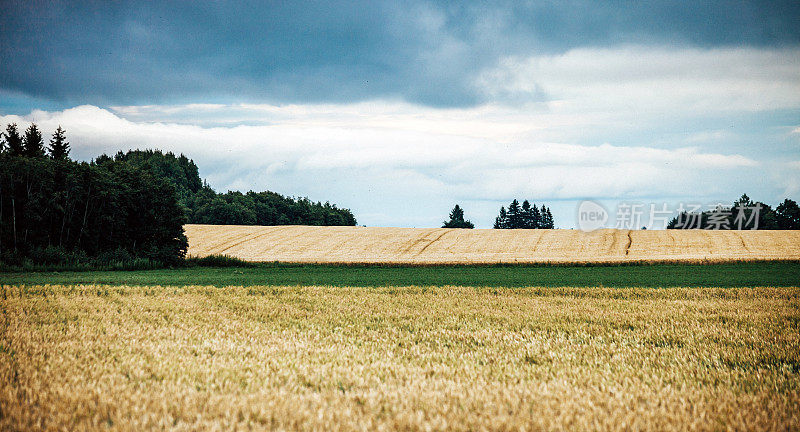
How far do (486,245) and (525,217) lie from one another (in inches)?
4094

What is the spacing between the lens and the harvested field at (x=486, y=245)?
41.0 meters

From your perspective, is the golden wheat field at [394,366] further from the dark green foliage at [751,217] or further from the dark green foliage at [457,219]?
the dark green foliage at [457,219]

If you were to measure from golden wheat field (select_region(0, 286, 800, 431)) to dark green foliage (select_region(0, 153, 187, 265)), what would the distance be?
83.8 feet

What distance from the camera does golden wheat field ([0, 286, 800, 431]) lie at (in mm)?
5871

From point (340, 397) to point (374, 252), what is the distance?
129ft

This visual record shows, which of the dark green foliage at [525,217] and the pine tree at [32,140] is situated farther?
the dark green foliage at [525,217]

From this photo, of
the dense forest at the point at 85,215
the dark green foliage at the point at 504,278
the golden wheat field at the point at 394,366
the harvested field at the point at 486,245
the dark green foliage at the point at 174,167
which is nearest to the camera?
the golden wheat field at the point at 394,366

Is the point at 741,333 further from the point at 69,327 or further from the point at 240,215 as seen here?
the point at 240,215

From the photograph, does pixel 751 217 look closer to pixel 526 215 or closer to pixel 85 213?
pixel 526 215

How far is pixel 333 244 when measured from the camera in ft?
166

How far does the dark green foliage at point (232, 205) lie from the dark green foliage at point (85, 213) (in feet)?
170

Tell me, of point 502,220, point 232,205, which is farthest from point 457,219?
point 232,205

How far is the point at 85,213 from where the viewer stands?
39.2m

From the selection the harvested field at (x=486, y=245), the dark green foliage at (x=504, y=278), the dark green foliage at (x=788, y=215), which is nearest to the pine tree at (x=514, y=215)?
the dark green foliage at (x=788, y=215)
